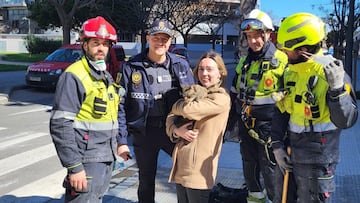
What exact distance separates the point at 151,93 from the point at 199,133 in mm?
628

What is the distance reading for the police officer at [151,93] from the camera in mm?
3791

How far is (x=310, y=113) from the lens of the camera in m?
2.86

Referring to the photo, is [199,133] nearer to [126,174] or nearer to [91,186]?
[91,186]

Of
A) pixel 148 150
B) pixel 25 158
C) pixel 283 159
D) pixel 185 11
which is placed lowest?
pixel 25 158

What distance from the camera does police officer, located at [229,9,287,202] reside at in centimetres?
378

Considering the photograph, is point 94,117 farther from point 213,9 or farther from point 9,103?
point 213,9

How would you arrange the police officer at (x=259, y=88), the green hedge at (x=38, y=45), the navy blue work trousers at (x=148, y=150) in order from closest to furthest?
1. the police officer at (x=259, y=88)
2. the navy blue work trousers at (x=148, y=150)
3. the green hedge at (x=38, y=45)

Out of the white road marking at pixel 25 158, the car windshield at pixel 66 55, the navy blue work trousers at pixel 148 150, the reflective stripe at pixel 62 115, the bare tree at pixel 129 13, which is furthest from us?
the bare tree at pixel 129 13

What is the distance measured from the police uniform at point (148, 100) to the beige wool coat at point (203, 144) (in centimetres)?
40

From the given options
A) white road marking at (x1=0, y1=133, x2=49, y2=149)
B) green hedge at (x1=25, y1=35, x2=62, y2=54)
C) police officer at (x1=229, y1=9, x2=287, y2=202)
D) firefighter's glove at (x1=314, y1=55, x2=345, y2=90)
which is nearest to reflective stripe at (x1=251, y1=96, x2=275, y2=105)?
police officer at (x1=229, y1=9, x2=287, y2=202)

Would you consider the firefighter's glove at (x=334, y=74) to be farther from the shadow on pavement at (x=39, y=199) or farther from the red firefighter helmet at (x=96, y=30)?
the shadow on pavement at (x=39, y=199)

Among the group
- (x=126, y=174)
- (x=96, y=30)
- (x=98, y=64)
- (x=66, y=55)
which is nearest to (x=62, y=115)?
(x=98, y=64)

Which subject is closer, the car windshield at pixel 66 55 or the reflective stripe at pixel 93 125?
the reflective stripe at pixel 93 125

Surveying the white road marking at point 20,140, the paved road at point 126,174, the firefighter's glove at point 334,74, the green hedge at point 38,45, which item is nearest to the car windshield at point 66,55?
the white road marking at point 20,140
